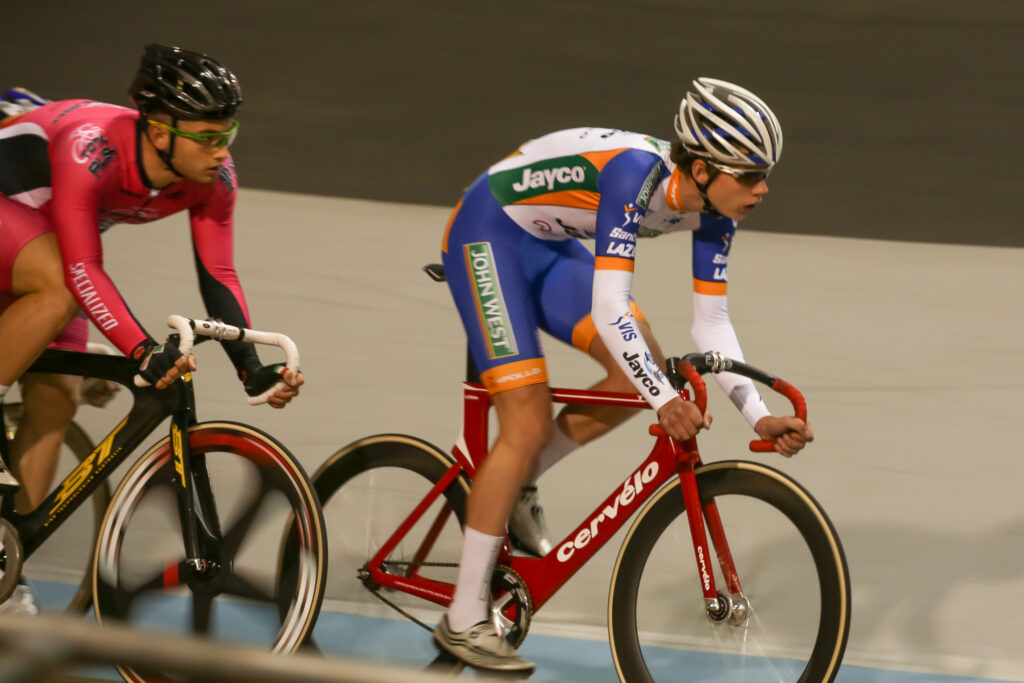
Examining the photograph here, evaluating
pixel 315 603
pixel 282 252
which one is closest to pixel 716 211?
pixel 315 603

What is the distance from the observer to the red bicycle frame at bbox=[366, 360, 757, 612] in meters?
2.73

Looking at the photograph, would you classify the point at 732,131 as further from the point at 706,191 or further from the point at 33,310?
the point at 33,310

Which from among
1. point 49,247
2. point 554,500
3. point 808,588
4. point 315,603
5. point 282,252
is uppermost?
point 49,247

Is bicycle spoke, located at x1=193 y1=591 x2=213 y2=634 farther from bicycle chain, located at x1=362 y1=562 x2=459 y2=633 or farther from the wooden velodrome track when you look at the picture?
the wooden velodrome track

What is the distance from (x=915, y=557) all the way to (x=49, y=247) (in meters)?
2.84

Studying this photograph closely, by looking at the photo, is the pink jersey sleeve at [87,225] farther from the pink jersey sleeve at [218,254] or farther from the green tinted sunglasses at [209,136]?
the pink jersey sleeve at [218,254]

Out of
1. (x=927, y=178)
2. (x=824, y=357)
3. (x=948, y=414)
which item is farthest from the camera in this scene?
(x=927, y=178)

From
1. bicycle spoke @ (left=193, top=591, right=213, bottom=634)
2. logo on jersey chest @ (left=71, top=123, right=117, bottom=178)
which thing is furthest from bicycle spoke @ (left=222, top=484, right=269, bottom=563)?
logo on jersey chest @ (left=71, top=123, right=117, bottom=178)

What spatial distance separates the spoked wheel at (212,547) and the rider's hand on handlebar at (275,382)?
0.37 feet

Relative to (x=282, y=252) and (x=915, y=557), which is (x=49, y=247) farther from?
(x=282, y=252)

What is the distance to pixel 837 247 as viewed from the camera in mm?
7625

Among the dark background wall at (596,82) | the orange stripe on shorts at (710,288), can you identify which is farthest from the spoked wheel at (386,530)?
the dark background wall at (596,82)

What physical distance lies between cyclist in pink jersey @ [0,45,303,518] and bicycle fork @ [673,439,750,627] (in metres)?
0.95

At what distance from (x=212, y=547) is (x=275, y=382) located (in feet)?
1.39
